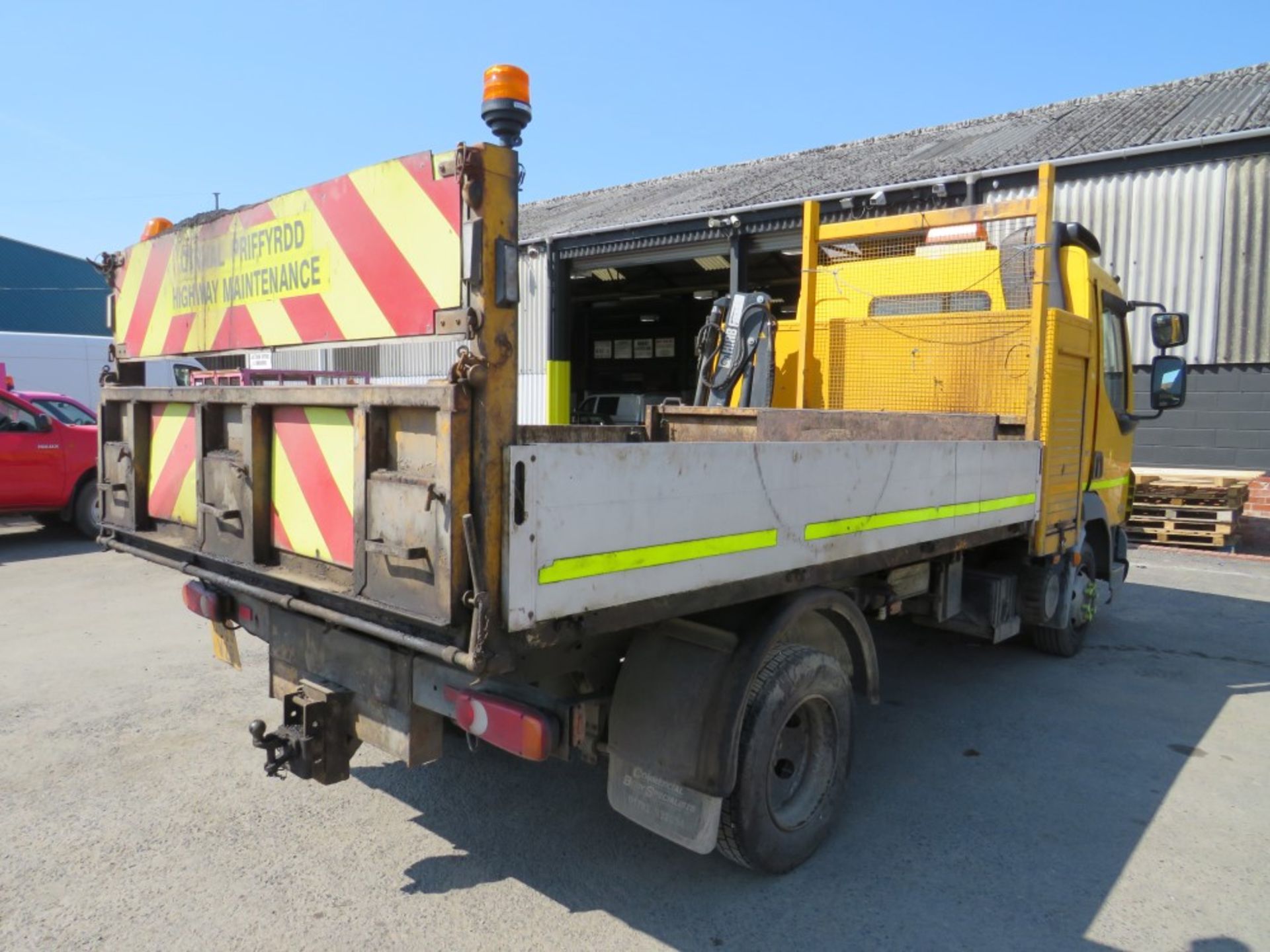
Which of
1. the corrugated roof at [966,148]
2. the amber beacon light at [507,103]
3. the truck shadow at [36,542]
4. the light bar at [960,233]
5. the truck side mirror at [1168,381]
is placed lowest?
the truck shadow at [36,542]

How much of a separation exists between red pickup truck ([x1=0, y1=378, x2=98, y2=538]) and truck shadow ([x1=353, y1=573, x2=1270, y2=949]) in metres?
7.92

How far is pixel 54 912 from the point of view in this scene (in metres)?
2.91

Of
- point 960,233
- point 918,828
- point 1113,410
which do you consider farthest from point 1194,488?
point 918,828

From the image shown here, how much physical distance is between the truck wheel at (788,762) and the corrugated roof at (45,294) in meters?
39.2

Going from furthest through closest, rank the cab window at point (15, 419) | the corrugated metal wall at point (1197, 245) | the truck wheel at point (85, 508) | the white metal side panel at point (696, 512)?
the corrugated metal wall at point (1197, 245), the truck wheel at point (85, 508), the cab window at point (15, 419), the white metal side panel at point (696, 512)

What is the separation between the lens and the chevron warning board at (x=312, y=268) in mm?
2430

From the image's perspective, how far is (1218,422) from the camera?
11148 millimetres

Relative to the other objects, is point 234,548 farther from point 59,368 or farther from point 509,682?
point 59,368

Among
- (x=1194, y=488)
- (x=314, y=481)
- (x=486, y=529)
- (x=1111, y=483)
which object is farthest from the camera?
(x=1194, y=488)

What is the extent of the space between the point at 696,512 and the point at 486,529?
700 millimetres

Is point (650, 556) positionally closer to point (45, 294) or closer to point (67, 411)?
point (67, 411)

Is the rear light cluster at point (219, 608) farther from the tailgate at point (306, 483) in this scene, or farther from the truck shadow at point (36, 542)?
the truck shadow at point (36, 542)

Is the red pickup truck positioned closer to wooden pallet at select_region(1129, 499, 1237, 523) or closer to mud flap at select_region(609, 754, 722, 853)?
mud flap at select_region(609, 754, 722, 853)

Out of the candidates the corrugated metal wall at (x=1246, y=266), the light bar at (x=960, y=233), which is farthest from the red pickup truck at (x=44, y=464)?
the corrugated metal wall at (x=1246, y=266)
